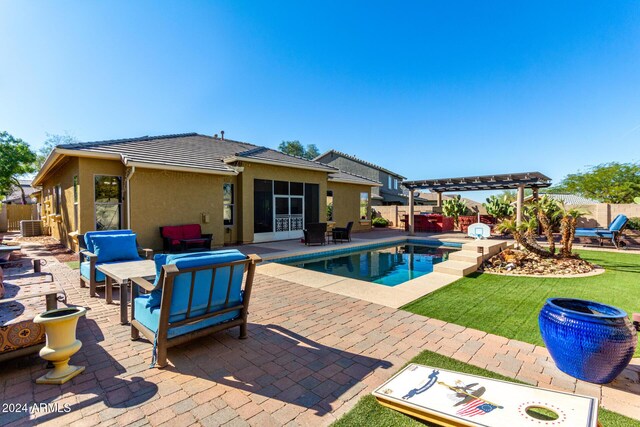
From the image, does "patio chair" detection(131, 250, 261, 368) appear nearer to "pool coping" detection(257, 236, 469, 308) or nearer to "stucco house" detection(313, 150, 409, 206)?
"pool coping" detection(257, 236, 469, 308)

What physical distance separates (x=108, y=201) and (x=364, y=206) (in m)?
15.9

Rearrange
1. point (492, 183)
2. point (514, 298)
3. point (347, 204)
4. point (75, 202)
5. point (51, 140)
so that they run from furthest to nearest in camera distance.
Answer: point (51, 140) < point (347, 204) < point (492, 183) < point (75, 202) < point (514, 298)

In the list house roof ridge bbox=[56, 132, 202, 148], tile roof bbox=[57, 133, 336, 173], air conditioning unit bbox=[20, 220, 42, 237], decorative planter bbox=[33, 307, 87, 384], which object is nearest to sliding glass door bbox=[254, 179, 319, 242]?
tile roof bbox=[57, 133, 336, 173]

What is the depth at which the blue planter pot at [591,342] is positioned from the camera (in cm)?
266

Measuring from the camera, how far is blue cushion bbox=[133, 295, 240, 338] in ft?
10.6

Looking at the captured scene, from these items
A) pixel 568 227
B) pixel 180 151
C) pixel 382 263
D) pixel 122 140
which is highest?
pixel 122 140

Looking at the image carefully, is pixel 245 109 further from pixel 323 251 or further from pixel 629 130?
pixel 629 130

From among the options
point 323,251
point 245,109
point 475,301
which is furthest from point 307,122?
point 475,301

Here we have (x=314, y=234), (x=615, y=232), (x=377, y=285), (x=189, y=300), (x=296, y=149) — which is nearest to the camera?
(x=189, y=300)

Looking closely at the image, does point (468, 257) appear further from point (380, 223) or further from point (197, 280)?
point (380, 223)

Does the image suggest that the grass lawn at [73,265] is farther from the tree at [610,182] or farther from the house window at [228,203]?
the tree at [610,182]

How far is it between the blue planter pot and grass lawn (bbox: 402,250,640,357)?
35.7 inches

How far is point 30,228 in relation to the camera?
1686 cm

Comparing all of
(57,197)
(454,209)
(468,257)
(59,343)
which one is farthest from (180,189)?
(454,209)
